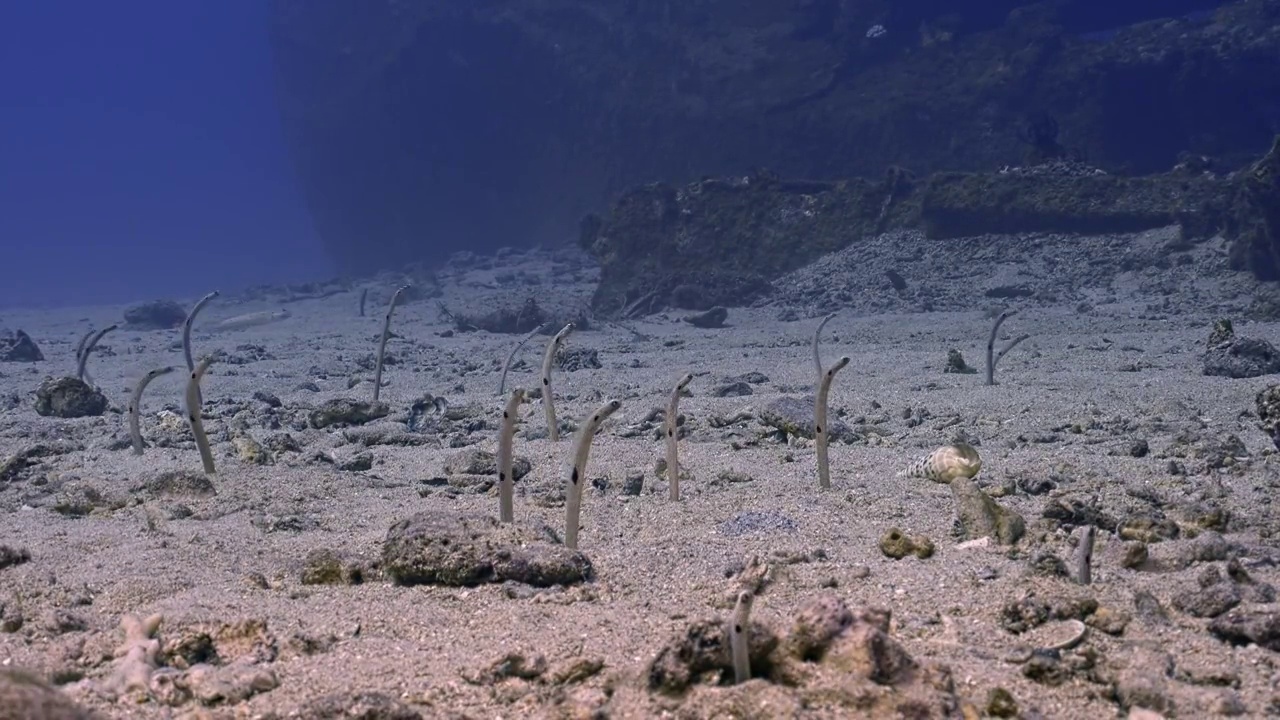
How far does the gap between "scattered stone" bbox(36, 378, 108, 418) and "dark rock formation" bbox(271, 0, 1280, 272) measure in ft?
69.3

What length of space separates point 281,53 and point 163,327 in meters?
33.2

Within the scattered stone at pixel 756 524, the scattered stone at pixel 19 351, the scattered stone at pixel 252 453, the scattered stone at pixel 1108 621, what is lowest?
the scattered stone at pixel 1108 621

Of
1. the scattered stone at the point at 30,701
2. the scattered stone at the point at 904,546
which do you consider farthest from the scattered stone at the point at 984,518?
the scattered stone at the point at 30,701

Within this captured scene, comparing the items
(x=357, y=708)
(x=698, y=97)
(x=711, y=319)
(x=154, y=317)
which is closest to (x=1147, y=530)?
(x=357, y=708)

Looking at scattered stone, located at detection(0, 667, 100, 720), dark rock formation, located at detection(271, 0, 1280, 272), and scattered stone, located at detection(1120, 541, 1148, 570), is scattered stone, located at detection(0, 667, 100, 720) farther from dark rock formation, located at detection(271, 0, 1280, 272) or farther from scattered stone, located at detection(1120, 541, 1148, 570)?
dark rock formation, located at detection(271, 0, 1280, 272)

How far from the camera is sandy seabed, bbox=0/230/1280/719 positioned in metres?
2.83

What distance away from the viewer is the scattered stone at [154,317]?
28.1m

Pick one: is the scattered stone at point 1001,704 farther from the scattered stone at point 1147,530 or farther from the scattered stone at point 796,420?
the scattered stone at point 796,420

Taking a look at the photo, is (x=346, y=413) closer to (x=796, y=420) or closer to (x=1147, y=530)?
(x=796, y=420)

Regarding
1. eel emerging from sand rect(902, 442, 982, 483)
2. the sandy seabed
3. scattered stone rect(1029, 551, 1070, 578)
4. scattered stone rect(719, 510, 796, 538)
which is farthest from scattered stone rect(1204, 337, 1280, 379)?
scattered stone rect(1029, 551, 1070, 578)

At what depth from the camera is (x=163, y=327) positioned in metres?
28.2

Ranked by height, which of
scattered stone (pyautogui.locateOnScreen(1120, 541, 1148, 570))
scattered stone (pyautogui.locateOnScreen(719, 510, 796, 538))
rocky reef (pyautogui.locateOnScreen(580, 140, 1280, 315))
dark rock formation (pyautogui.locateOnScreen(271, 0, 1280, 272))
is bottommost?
scattered stone (pyautogui.locateOnScreen(1120, 541, 1148, 570))

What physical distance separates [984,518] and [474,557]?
2.32 metres

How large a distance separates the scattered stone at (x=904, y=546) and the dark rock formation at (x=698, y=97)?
869 inches
